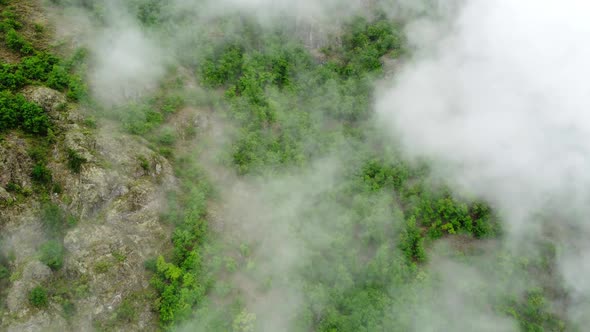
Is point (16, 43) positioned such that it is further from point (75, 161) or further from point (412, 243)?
point (412, 243)

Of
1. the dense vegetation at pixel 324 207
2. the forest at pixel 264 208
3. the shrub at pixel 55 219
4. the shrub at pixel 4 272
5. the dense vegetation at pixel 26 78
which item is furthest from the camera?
the dense vegetation at pixel 324 207

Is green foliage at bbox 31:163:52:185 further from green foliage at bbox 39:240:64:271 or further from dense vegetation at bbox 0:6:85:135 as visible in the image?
green foliage at bbox 39:240:64:271

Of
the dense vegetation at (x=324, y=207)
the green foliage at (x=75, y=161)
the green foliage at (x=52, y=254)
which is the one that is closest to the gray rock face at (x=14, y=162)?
the green foliage at (x=75, y=161)

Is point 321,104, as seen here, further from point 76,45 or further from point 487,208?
point 76,45

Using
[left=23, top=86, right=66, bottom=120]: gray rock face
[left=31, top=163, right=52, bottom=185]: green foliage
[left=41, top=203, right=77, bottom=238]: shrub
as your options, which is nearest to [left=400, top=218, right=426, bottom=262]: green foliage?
[left=41, top=203, right=77, bottom=238]: shrub

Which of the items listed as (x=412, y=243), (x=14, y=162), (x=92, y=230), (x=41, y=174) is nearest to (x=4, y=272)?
(x=92, y=230)

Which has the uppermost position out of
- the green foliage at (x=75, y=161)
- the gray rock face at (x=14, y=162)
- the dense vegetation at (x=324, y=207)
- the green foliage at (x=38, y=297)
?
the dense vegetation at (x=324, y=207)

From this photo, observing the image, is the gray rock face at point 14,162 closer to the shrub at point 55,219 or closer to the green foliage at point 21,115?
the green foliage at point 21,115

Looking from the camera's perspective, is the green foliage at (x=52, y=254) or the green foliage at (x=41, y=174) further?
the green foliage at (x=41, y=174)
